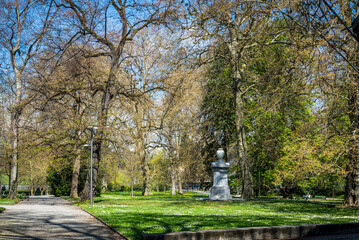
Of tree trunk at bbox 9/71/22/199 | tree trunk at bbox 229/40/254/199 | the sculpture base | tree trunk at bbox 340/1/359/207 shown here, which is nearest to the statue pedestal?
the sculpture base

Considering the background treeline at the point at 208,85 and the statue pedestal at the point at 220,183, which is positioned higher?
the background treeline at the point at 208,85

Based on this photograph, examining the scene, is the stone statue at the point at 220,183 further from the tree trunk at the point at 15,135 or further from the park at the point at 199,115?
the tree trunk at the point at 15,135

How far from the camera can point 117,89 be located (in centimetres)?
2331

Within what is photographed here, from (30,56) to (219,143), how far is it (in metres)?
18.3

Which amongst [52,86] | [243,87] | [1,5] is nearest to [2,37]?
[1,5]

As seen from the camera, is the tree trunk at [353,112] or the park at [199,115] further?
the tree trunk at [353,112]

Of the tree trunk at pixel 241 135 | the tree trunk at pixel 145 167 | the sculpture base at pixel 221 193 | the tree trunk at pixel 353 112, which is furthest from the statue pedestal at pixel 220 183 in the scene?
the tree trunk at pixel 145 167

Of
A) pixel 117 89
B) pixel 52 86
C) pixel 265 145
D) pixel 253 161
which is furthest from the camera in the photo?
pixel 253 161

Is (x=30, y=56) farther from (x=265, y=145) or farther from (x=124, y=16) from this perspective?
(x=265, y=145)

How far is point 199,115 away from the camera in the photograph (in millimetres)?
30672

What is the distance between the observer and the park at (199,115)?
Result: 11688 millimetres

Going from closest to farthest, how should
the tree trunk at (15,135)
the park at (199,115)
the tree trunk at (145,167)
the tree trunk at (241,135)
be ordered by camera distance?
the park at (199,115) < the tree trunk at (241,135) < the tree trunk at (15,135) < the tree trunk at (145,167)

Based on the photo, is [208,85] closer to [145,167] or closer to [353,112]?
[145,167]

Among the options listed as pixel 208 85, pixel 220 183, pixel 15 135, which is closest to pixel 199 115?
pixel 208 85
